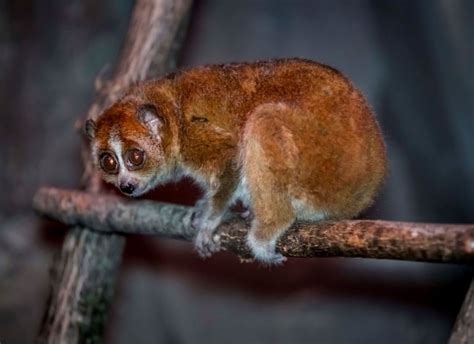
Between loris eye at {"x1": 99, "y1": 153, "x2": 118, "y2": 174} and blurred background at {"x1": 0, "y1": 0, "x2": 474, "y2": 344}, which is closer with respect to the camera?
loris eye at {"x1": 99, "y1": 153, "x2": 118, "y2": 174}

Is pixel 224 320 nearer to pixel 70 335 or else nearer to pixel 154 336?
pixel 154 336

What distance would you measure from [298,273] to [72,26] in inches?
133

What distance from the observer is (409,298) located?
615cm

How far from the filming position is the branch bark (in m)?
4.61

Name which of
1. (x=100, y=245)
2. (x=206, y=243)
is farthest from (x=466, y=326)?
(x=100, y=245)

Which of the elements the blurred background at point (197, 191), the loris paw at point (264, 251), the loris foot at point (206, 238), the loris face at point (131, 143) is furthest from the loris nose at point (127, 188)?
the blurred background at point (197, 191)

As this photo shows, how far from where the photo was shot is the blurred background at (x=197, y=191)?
5957mm

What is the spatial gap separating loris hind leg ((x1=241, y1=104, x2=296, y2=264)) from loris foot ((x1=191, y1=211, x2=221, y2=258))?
401 millimetres

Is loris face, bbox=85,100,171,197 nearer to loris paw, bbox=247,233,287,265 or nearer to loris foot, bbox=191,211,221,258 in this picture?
loris foot, bbox=191,211,221,258

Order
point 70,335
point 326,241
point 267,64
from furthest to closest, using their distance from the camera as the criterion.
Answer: point 70,335, point 267,64, point 326,241

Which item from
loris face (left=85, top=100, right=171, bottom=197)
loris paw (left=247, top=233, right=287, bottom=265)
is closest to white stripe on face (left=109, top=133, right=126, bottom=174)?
loris face (left=85, top=100, right=171, bottom=197)

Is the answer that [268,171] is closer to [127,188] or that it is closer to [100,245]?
[127,188]

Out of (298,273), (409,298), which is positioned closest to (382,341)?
(409,298)

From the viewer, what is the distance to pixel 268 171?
3445 millimetres
